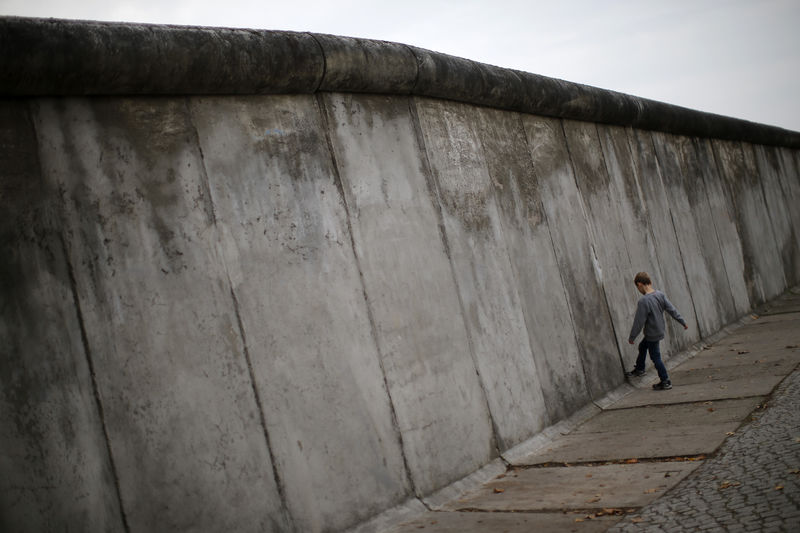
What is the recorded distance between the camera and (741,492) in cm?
445

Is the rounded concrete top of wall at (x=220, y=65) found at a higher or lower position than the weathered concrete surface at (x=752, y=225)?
higher

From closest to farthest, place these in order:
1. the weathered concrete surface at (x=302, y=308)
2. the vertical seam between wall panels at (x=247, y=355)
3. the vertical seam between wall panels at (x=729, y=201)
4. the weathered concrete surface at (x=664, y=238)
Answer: the vertical seam between wall panels at (x=247, y=355), the weathered concrete surface at (x=302, y=308), the weathered concrete surface at (x=664, y=238), the vertical seam between wall panels at (x=729, y=201)

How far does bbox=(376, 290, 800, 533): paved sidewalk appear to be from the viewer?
4301mm

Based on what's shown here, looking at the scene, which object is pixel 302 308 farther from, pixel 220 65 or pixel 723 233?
pixel 723 233

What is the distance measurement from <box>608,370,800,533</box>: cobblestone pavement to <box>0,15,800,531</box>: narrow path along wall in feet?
6.33

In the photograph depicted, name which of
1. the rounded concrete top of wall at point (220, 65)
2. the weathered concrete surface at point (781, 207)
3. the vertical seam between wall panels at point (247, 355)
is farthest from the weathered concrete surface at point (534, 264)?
the weathered concrete surface at point (781, 207)

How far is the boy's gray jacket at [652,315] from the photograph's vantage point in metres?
8.51

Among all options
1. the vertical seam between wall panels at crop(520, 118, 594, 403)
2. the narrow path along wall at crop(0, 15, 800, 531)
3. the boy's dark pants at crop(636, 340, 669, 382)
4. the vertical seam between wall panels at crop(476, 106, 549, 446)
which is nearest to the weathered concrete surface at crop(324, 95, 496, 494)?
the narrow path along wall at crop(0, 15, 800, 531)

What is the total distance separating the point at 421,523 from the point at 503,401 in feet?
6.21

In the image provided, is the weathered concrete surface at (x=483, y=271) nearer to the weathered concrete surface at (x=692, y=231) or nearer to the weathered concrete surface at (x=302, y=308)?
the weathered concrete surface at (x=302, y=308)

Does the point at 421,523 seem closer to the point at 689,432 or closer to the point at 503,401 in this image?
the point at 503,401

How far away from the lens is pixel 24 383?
3.91 m

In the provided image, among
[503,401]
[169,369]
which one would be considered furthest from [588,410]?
[169,369]

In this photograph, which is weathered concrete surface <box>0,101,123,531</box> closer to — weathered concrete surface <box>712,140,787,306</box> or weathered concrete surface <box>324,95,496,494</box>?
weathered concrete surface <box>324,95,496,494</box>
